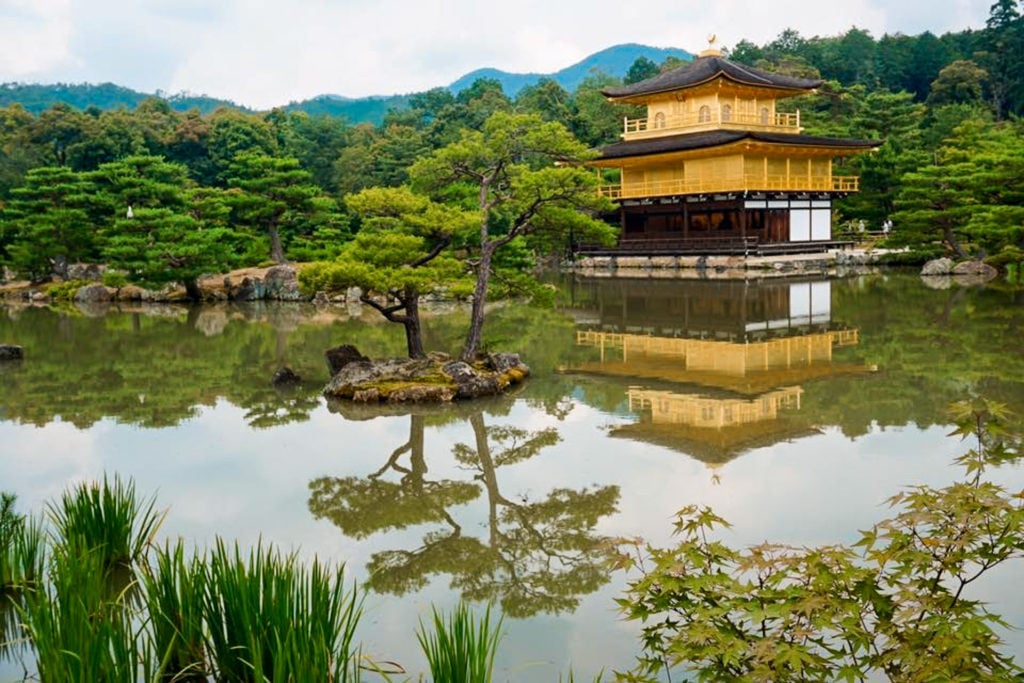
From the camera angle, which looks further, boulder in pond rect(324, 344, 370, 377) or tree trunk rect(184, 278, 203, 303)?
tree trunk rect(184, 278, 203, 303)

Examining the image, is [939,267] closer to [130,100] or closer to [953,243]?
[953,243]

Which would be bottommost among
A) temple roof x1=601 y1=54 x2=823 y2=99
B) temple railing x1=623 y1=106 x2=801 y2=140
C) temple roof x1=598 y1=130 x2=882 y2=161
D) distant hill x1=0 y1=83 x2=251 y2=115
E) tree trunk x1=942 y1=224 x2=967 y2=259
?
tree trunk x1=942 y1=224 x2=967 y2=259

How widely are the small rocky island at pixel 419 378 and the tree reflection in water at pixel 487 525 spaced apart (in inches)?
91.5

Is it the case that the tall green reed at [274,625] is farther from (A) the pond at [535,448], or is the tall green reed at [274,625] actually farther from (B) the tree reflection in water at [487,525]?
(B) the tree reflection in water at [487,525]

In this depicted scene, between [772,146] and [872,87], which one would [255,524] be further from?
[872,87]

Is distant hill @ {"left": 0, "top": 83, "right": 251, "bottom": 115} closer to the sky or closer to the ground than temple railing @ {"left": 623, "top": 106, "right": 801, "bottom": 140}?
closer to the sky

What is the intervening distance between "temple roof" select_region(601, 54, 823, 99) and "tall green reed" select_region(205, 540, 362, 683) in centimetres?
3247

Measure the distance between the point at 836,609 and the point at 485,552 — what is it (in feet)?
10.9

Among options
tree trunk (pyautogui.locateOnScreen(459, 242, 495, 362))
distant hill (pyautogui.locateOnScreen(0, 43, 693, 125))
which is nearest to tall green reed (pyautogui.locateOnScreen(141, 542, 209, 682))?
tree trunk (pyautogui.locateOnScreen(459, 242, 495, 362))

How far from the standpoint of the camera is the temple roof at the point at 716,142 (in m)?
32.3

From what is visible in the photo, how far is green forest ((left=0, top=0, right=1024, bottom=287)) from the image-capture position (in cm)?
2698

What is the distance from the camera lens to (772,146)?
32.8m

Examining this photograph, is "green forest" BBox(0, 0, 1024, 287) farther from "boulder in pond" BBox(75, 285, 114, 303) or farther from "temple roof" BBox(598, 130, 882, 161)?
"temple roof" BBox(598, 130, 882, 161)

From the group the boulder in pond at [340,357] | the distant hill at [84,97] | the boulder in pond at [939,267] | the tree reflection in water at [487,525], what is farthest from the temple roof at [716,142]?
the distant hill at [84,97]
